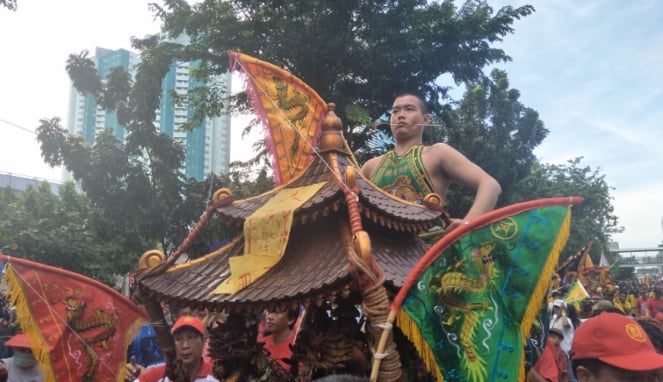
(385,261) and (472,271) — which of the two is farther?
(385,261)

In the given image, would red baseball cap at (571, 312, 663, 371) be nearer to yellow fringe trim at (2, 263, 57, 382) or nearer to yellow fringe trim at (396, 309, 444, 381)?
yellow fringe trim at (396, 309, 444, 381)

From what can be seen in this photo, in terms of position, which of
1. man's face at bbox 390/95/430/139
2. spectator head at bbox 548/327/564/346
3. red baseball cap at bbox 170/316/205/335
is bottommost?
spectator head at bbox 548/327/564/346

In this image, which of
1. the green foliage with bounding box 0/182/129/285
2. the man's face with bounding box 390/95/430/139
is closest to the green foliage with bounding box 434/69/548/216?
the green foliage with bounding box 0/182/129/285

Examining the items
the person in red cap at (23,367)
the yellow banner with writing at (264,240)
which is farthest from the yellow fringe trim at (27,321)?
the person in red cap at (23,367)

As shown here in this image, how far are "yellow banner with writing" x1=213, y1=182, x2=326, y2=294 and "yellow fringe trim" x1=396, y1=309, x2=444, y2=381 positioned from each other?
94 cm

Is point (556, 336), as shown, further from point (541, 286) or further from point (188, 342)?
point (188, 342)

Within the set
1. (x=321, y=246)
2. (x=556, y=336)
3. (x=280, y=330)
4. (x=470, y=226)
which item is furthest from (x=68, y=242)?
(x=470, y=226)

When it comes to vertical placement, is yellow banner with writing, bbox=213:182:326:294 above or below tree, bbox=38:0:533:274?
below

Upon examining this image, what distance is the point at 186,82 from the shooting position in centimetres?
1627

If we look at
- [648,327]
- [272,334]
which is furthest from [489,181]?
[272,334]

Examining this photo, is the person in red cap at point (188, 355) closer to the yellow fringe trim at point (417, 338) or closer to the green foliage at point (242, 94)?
the yellow fringe trim at point (417, 338)

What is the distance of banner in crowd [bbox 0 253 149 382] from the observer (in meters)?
3.44

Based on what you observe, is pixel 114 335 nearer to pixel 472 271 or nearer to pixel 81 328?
pixel 81 328

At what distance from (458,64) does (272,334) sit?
9.43 meters
